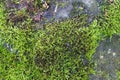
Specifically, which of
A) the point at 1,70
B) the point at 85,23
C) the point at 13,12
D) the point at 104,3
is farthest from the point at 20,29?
the point at 104,3

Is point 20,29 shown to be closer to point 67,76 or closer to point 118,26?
point 67,76

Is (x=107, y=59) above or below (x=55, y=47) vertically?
below

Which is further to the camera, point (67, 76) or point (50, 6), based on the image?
point (50, 6)
